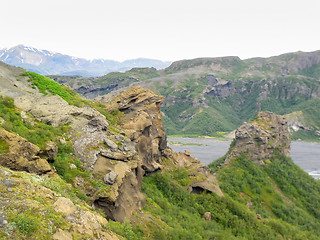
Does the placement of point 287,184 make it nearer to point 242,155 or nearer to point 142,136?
point 242,155

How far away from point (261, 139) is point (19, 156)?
98.5m

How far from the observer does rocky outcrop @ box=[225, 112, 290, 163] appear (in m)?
96.2

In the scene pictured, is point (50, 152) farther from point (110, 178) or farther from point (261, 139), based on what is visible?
point (261, 139)

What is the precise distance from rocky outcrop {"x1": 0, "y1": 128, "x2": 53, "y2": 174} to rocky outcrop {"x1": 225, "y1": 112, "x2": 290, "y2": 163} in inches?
3606

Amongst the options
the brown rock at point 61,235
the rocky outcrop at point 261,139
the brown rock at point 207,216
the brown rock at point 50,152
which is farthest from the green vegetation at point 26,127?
the rocky outcrop at point 261,139

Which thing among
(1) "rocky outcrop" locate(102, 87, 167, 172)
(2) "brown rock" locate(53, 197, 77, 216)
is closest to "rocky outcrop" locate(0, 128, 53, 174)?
(2) "brown rock" locate(53, 197, 77, 216)

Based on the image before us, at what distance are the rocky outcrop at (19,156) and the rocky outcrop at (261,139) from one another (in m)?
91.6

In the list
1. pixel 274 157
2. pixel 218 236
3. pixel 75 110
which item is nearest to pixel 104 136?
pixel 75 110

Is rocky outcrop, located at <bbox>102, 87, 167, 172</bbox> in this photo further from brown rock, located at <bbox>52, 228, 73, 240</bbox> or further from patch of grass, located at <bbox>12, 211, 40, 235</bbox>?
patch of grass, located at <bbox>12, 211, 40, 235</bbox>

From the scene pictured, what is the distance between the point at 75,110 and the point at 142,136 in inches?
586

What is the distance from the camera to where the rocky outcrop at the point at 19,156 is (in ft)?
53.2

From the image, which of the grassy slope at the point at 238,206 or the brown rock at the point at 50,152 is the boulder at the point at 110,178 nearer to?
the grassy slope at the point at 238,206

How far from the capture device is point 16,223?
413 inches

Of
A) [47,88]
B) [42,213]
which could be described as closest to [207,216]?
[42,213]
